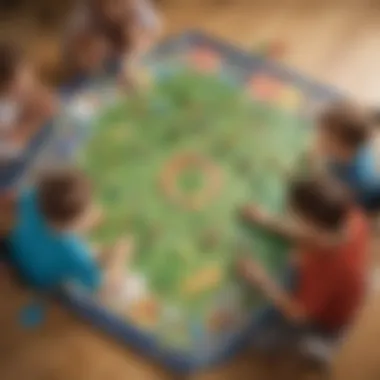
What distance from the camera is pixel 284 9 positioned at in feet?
A: 8.39

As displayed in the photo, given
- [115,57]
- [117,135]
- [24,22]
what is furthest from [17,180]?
[24,22]

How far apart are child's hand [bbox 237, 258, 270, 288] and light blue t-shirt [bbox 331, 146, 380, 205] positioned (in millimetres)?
268

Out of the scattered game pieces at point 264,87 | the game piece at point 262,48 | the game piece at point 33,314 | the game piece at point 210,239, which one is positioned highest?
the game piece at point 262,48

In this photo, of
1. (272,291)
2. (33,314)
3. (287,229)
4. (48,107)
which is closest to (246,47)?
(48,107)

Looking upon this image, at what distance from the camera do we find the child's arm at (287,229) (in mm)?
1720

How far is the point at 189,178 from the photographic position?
2129 millimetres

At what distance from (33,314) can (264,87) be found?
2.80 ft

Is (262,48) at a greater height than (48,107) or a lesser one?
greater

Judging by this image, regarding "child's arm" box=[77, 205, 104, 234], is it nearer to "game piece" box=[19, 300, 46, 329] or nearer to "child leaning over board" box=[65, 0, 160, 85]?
"game piece" box=[19, 300, 46, 329]

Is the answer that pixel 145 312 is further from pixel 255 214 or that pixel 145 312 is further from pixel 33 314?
pixel 255 214

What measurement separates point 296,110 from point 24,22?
82 cm

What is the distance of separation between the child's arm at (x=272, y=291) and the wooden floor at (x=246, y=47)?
122mm

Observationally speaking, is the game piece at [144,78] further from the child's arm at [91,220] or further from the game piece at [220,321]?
the game piece at [220,321]

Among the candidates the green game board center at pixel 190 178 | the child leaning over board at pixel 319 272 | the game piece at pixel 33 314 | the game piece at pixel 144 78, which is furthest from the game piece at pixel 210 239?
the game piece at pixel 144 78
